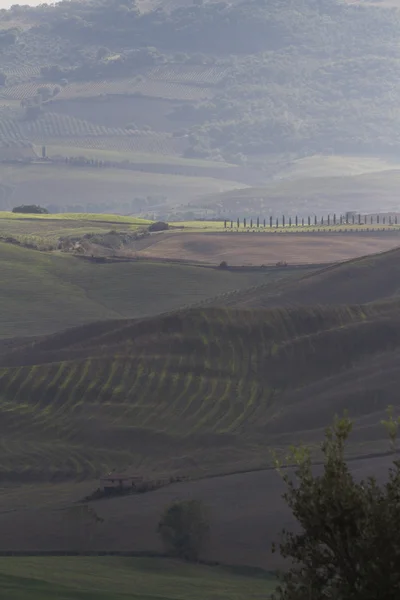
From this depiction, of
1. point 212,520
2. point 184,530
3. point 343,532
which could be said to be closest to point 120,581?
point 184,530

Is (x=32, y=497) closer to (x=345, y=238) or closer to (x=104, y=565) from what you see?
(x=104, y=565)

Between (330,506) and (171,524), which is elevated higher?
(330,506)

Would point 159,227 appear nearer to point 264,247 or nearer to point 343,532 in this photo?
point 264,247

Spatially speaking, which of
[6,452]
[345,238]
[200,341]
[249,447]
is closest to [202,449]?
[249,447]

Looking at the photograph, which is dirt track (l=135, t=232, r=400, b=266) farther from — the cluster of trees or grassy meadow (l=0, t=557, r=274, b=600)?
the cluster of trees

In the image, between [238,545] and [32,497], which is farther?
[32,497]

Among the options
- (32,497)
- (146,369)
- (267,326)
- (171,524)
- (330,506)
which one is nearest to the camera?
(330,506)
